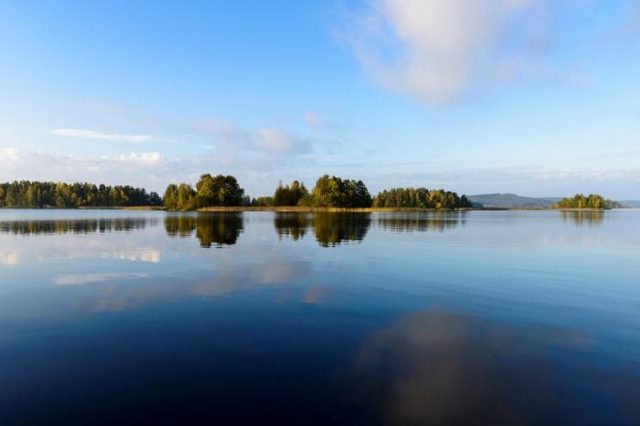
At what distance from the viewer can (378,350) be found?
14258mm

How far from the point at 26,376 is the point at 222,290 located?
12555 mm

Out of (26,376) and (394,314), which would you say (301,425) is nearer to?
(26,376)

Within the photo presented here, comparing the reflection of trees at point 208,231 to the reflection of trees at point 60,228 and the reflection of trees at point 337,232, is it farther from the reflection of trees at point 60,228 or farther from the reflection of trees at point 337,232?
the reflection of trees at point 337,232

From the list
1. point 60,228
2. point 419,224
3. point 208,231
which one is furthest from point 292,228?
point 60,228

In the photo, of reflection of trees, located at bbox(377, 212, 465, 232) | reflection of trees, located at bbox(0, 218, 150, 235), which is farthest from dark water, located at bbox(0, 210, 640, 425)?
Answer: reflection of trees, located at bbox(377, 212, 465, 232)

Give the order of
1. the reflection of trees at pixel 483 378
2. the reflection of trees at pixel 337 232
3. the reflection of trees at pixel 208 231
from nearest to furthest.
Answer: the reflection of trees at pixel 483 378
the reflection of trees at pixel 208 231
the reflection of trees at pixel 337 232

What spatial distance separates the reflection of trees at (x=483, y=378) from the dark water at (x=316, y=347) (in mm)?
58

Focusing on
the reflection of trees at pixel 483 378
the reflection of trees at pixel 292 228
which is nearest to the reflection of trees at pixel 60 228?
the reflection of trees at pixel 292 228

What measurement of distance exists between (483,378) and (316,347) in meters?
5.61

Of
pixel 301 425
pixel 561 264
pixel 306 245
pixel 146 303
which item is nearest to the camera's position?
pixel 301 425

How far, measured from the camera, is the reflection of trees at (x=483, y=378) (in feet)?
33.2

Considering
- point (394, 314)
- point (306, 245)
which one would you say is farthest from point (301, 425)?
point (306, 245)

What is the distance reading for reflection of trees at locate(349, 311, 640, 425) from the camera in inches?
398

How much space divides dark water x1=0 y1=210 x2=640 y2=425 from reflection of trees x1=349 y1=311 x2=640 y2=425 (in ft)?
0.19
